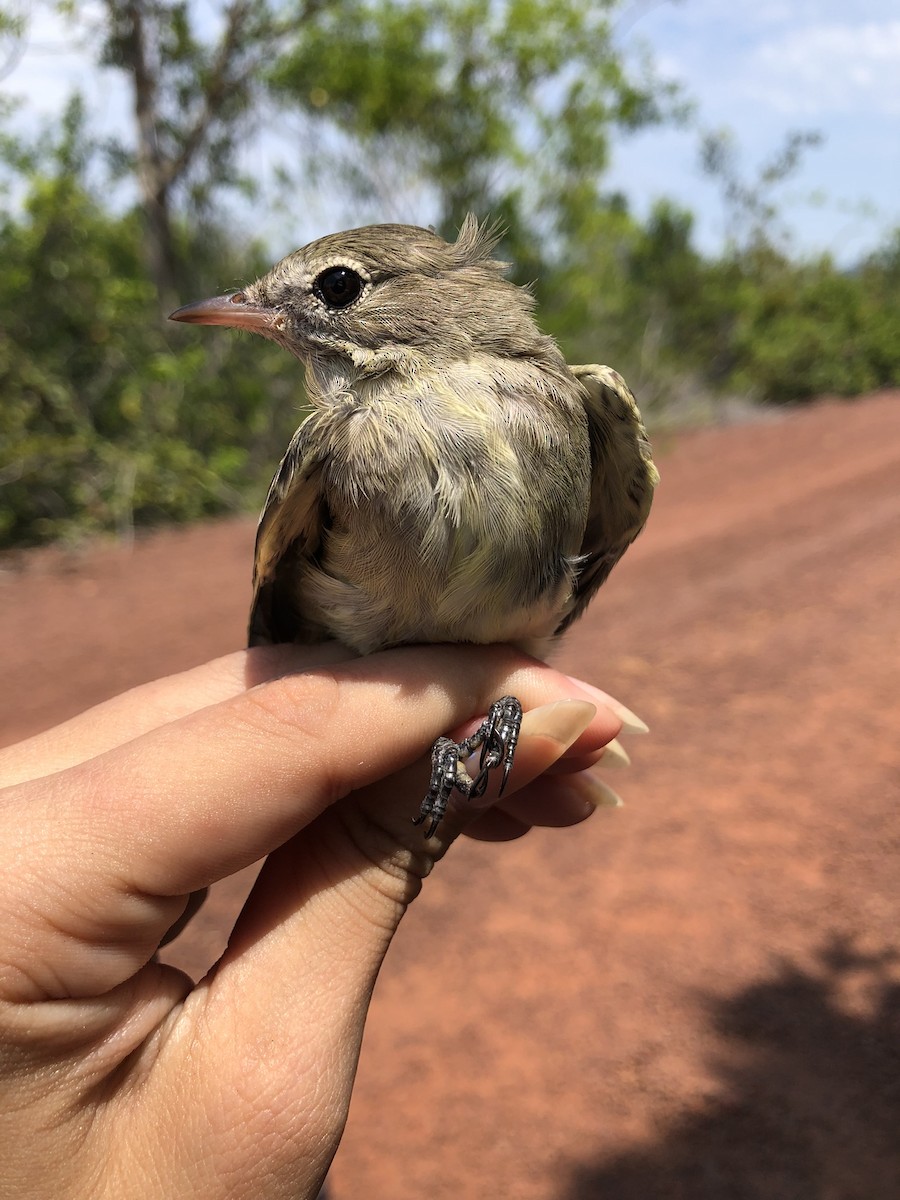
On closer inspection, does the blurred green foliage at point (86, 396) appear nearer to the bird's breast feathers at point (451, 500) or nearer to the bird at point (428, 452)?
the bird at point (428, 452)

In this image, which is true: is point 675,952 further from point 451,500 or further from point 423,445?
point 423,445

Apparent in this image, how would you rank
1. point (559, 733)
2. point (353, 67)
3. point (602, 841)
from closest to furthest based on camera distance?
point (559, 733)
point (602, 841)
point (353, 67)

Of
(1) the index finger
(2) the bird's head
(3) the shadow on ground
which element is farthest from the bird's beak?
(3) the shadow on ground

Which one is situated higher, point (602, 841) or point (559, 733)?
point (559, 733)

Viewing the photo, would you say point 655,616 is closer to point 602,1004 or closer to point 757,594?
point 757,594

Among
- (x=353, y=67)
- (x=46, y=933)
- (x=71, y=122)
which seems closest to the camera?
(x=46, y=933)

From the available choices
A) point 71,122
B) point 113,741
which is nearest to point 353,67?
point 71,122

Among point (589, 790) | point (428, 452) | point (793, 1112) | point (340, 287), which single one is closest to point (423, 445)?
point (428, 452)

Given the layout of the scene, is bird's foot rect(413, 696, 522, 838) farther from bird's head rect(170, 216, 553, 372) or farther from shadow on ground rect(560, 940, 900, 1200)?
shadow on ground rect(560, 940, 900, 1200)
